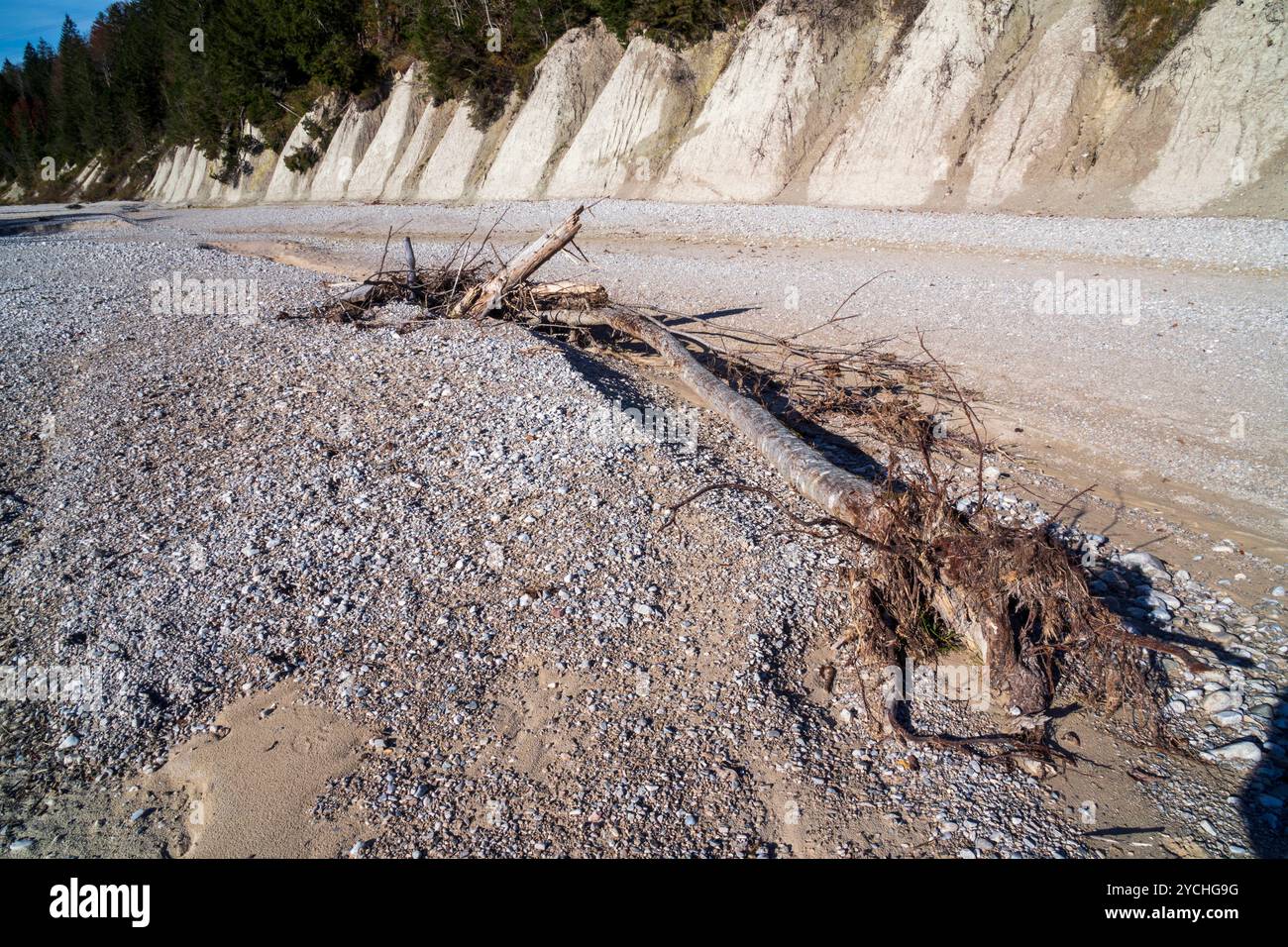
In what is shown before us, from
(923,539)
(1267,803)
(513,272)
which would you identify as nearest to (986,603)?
(923,539)

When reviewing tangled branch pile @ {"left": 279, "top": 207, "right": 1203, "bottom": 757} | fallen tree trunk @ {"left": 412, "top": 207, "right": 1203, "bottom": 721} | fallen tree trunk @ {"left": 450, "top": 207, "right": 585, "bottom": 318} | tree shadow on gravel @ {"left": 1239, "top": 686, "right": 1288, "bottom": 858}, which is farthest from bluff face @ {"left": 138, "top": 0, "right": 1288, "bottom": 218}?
tree shadow on gravel @ {"left": 1239, "top": 686, "right": 1288, "bottom": 858}

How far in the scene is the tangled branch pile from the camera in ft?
12.8

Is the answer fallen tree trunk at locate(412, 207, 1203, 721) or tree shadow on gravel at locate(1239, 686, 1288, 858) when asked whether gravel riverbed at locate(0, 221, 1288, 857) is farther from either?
fallen tree trunk at locate(412, 207, 1203, 721)

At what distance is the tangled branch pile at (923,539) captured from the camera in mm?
3908

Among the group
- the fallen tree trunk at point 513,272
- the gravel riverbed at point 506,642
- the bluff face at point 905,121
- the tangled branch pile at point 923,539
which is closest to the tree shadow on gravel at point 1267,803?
the gravel riverbed at point 506,642

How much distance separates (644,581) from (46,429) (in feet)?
19.1

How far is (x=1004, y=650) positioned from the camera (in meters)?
3.92

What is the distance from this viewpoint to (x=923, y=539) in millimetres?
4344

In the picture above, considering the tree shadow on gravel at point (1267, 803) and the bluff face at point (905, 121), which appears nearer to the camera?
the tree shadow on gravel at point (1267, 803)

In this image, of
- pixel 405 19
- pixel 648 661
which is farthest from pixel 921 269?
pixel 405 19

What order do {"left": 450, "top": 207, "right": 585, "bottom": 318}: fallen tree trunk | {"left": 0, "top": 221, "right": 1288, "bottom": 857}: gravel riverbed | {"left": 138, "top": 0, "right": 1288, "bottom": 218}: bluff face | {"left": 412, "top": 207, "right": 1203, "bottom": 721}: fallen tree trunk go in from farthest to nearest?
{"left": 138, "top": 0, "right": 1288, "bottom": 218}: bluff face < {"left": 450, "top": 207, "right": 585, "bottom": 318}: fallen tree trunk < {"left": 412, "top": 207, "right": 1203, "bottom": 721}: fallen tree trunk < {"left": 0, "top": 221, "right": 1288, "bottom": 857}: gravel riverbed

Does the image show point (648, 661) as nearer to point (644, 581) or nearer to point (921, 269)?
point (644, 581)

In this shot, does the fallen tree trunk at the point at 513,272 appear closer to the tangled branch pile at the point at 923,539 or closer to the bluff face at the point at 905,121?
the tangled branch pile at the point at 923,539

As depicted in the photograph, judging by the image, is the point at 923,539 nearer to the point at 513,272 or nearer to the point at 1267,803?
the point at 1267,803
